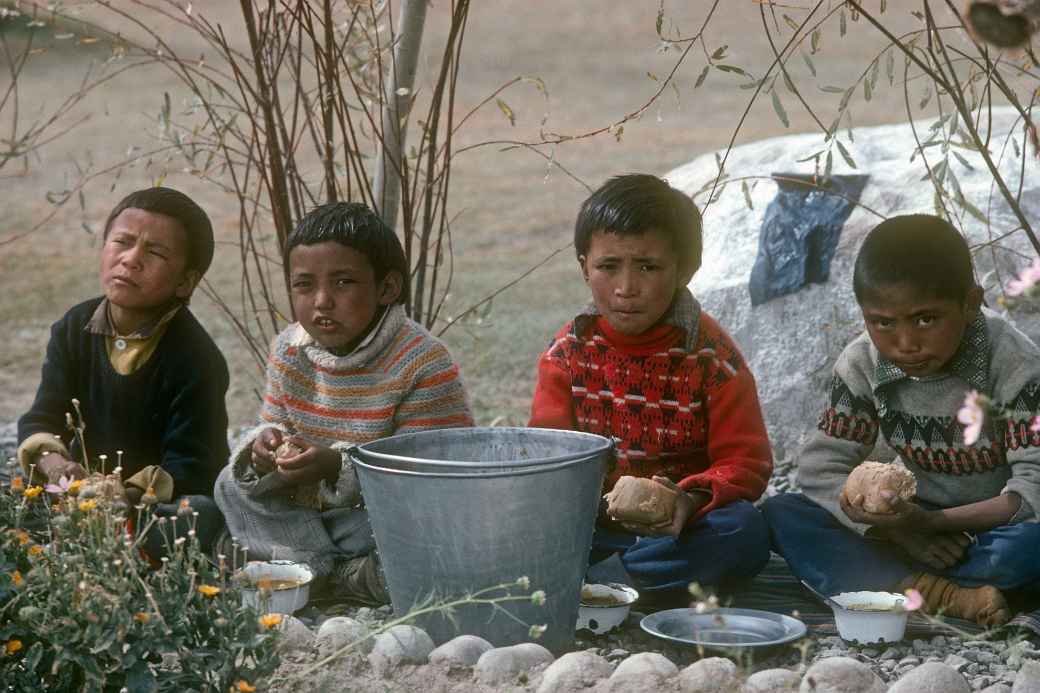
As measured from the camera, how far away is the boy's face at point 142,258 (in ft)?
10.9

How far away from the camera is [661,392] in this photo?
10.4 ft

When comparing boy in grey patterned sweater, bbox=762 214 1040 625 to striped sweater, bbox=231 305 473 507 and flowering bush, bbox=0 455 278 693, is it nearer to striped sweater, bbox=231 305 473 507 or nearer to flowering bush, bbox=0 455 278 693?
striped sweater, bbox=231 305 473 507

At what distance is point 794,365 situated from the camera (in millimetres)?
4469

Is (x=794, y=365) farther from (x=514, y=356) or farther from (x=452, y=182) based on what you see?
(x=452, y=182)

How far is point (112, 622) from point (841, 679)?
1.20m

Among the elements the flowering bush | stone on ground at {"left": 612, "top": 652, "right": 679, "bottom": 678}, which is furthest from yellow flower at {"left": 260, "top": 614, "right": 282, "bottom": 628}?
stone on ground at {"left": 612, "top": 652, "right": 679, "bottom": 678}

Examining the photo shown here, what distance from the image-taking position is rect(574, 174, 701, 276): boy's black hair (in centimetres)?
308

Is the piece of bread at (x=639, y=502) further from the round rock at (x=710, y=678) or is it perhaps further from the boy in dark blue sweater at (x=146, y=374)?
the boy in dark blue sweater at (x=146, y=374)

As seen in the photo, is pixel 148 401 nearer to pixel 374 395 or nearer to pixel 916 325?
pixel 374 395

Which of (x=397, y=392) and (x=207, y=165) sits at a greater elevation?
(x=207, y=165)

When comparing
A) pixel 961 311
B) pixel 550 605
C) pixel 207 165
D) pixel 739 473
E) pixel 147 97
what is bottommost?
pixel 550 605

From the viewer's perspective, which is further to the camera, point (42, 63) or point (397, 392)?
point (42, 63)

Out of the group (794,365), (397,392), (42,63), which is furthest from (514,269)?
(42,63)

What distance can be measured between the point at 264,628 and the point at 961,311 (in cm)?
168
